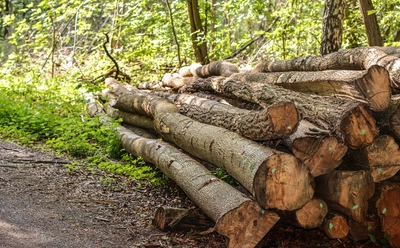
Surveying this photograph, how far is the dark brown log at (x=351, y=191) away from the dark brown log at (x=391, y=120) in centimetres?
50

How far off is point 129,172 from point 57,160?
1.20m

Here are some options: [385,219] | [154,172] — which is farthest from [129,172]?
[385,219]

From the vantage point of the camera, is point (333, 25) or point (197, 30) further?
point (197, 30)

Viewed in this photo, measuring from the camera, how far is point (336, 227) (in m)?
4.63

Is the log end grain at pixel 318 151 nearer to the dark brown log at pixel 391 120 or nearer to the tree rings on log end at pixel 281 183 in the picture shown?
the tree rings on log end at pixel 281 183

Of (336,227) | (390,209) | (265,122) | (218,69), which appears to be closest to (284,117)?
(265,122)

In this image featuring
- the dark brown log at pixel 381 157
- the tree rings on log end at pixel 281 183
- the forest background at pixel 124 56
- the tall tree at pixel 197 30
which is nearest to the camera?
the tree rings on log end at pixel 281 183

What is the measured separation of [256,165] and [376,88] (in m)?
1.56

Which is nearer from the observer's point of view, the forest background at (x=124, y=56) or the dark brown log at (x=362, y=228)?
the dark brown log at (x=362, y=228)

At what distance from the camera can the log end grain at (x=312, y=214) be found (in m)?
4.60

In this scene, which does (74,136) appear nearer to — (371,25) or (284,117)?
(284,117)

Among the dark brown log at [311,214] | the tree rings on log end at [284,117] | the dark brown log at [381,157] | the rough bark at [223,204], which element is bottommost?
the dark brown log at [311,214]

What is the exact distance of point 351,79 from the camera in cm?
538

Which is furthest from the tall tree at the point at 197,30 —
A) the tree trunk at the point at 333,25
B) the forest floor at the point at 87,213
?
the forest floor at the point at 87,213
